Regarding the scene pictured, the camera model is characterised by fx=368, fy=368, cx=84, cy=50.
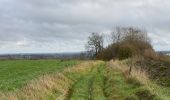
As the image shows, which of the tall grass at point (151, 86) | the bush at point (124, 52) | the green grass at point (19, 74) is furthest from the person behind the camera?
the bush at point (124, 52)

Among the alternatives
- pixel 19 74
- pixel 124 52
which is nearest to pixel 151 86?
pixel 19 74

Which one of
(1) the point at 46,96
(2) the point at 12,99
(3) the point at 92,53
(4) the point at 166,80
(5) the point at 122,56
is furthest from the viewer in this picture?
(3) the point at 92,53

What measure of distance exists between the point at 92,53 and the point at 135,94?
107 m

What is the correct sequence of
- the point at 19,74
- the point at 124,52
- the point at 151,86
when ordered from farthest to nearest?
1. the point at 124,52
2. the point at 19,74
3. the point at 151,86

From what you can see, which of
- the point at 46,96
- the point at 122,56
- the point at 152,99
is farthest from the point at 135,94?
the point at 122,56

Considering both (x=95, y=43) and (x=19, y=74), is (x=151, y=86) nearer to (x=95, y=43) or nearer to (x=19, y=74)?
(x=19, y=74)

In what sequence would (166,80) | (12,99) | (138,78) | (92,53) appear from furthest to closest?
(92,53) → (166,80) → (138,78) → (12,99)

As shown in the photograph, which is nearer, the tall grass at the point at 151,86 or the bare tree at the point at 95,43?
the tall grass at the point at 151,86

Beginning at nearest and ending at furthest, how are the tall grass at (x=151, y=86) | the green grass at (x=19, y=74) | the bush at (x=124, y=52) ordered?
the tall grass at (x=151, y=86)
the green grass at (x=19, y=74)
the bush at (x=124, y=52)

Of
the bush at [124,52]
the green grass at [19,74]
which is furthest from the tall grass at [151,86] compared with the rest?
the bush at [124,52]

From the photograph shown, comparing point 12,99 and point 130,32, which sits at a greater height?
point 130,32

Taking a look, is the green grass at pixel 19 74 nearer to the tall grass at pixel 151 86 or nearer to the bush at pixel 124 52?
the tall grass at pixel 151 86

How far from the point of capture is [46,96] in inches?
800

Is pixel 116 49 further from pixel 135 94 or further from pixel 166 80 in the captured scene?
pixel 135 94
